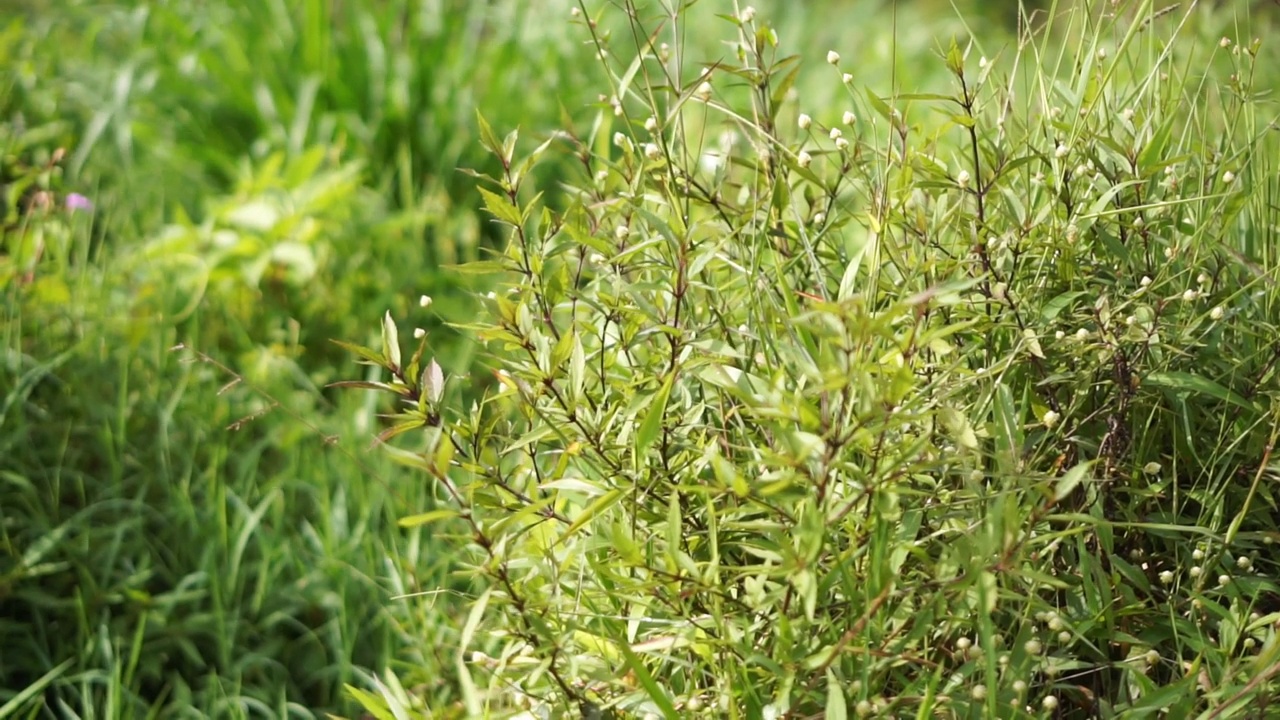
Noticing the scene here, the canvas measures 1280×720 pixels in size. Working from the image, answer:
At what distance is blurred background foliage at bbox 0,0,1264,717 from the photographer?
2424 millimetres

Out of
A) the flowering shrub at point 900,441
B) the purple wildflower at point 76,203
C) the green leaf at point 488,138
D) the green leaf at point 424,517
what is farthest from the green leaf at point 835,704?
the purple wildflower at point 76,203

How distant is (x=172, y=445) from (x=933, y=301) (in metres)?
1.99

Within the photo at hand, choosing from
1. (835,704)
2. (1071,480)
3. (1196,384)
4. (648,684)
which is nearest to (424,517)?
(648,684)

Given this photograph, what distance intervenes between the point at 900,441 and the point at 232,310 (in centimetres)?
239

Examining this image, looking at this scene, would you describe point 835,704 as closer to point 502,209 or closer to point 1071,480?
point 1071,480

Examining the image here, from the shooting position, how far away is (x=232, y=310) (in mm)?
3324

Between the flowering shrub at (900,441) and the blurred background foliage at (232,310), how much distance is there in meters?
0.19

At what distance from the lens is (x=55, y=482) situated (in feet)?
8.37

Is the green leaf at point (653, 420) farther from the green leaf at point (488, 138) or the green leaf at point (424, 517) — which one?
the green leaf at point (488, 138)

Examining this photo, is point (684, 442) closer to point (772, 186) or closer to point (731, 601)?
point (731, 601)

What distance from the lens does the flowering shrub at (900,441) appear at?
1312 mm

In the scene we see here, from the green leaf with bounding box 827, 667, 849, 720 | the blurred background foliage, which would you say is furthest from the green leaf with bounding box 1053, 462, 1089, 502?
the blurred background foliage

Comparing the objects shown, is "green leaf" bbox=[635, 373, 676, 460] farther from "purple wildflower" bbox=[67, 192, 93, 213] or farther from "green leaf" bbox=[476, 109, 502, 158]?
"purple wildflower" bbox=[67, 192, 93, 213]

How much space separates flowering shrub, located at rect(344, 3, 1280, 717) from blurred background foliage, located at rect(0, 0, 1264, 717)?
0.19 meters
